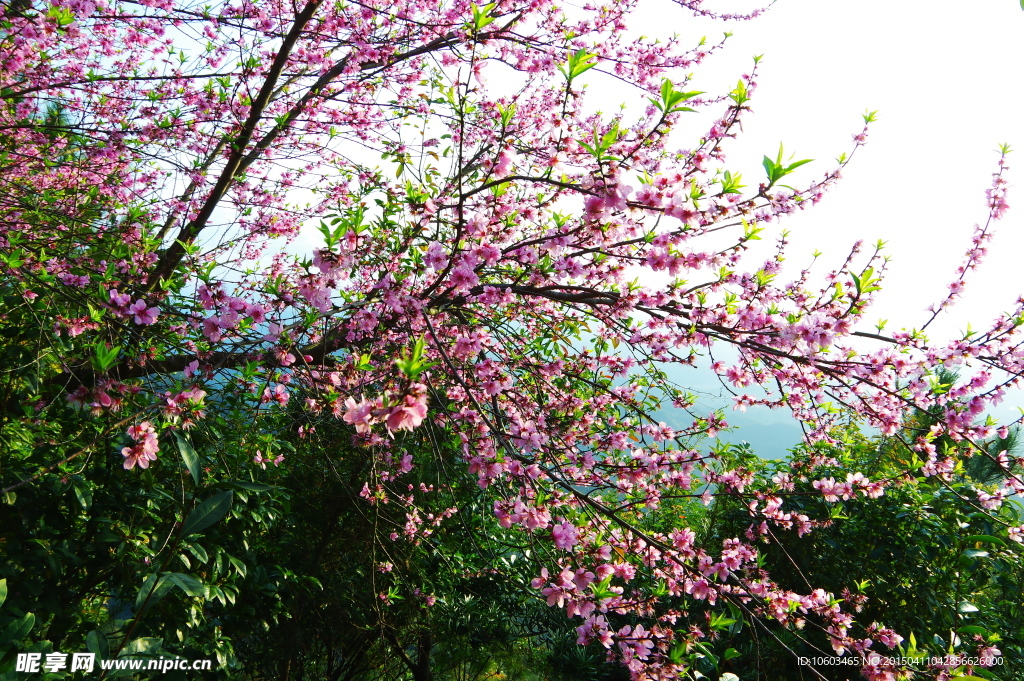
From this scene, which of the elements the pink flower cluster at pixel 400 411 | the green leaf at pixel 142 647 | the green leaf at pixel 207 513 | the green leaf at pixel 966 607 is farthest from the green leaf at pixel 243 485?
the green leaf at pixel 966 607

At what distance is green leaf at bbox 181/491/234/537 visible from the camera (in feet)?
5.94

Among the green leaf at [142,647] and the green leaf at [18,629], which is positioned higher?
the green leaf at [18,629]

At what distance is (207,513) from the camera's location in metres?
1.85

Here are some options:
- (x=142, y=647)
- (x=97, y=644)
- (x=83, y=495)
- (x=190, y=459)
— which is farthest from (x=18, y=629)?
(x=190, y=459)

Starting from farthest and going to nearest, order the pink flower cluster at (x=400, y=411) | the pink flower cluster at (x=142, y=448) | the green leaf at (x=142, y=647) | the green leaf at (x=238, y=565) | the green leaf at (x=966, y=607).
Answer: the green leaf at (x=966, y=607) < the green leaf at (x=238, y=565) < the green leaf at (x=142, y=647) < the pink flower cluster at (x=142, y=448) < the pink flower cluster at (x=400, y=411)

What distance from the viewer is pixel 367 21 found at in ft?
12.4

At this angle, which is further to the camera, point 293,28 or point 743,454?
point 743,454

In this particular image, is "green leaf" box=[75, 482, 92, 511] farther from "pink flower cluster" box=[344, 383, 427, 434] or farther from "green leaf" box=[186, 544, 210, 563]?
"pink flower cluster" box=[344, 383, 427, 434]

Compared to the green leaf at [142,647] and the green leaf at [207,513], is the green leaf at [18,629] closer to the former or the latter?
the green leaf at [142,647]

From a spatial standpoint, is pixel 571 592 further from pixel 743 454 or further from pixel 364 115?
pixel 364 115

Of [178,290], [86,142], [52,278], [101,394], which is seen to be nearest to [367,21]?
[86,142]

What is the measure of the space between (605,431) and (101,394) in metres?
2.49

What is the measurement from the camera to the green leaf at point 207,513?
1.81 meters

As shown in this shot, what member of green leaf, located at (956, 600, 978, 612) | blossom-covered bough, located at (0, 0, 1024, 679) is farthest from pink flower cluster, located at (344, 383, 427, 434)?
green leaf, located at (956, 600, 978, 612)
